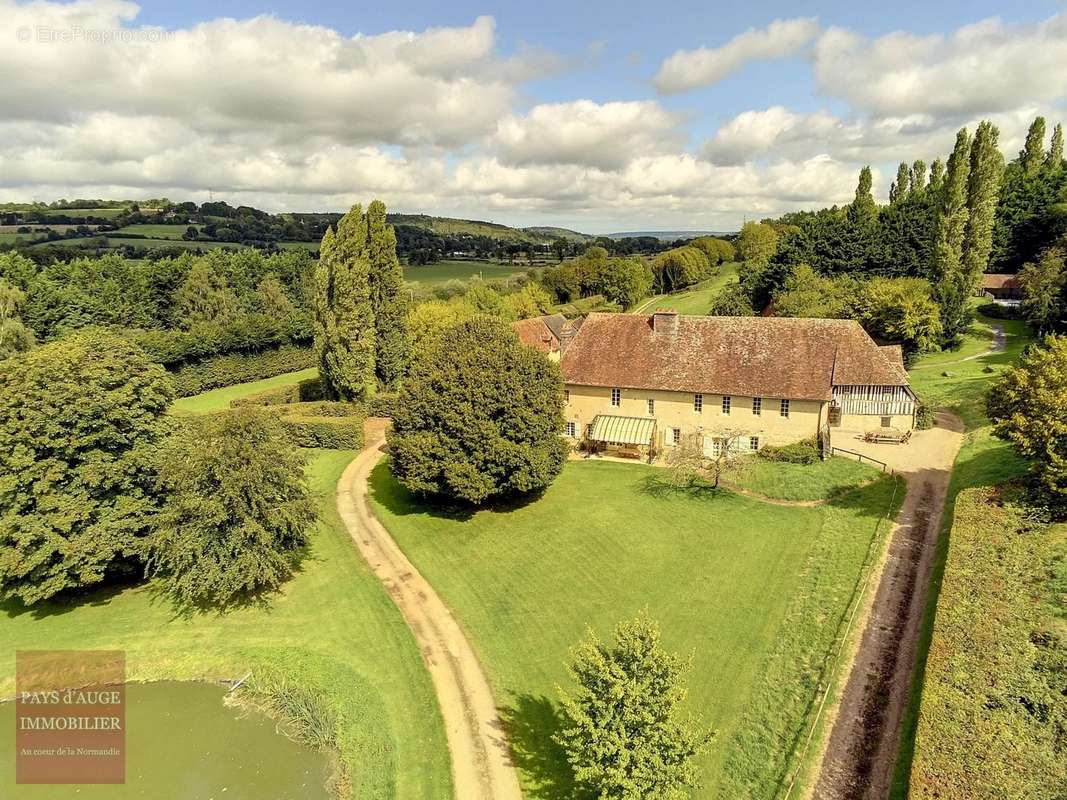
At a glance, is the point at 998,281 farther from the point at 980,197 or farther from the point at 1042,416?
the point at 1042,416

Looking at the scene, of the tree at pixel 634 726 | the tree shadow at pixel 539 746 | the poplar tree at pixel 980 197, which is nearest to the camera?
the tree at pixel 634 726

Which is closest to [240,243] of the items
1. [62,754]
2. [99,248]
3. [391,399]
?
[99,248]

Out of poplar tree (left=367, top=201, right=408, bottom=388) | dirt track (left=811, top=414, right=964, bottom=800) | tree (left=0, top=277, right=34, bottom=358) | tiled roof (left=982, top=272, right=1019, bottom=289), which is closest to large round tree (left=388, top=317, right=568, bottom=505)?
dirt track (left=811, top=414, right=964, bottom=800)

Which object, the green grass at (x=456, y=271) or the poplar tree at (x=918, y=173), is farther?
the green grass at (x=456, y=271)

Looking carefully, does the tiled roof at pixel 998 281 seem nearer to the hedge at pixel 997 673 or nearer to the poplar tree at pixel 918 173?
the poplar tree at pixel 918 173

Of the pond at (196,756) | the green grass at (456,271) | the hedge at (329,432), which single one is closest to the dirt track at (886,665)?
the pond at (196,756)

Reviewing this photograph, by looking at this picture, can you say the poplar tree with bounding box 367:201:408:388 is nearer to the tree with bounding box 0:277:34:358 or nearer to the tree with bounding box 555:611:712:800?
the tree with bounding box 0:277:34:358
